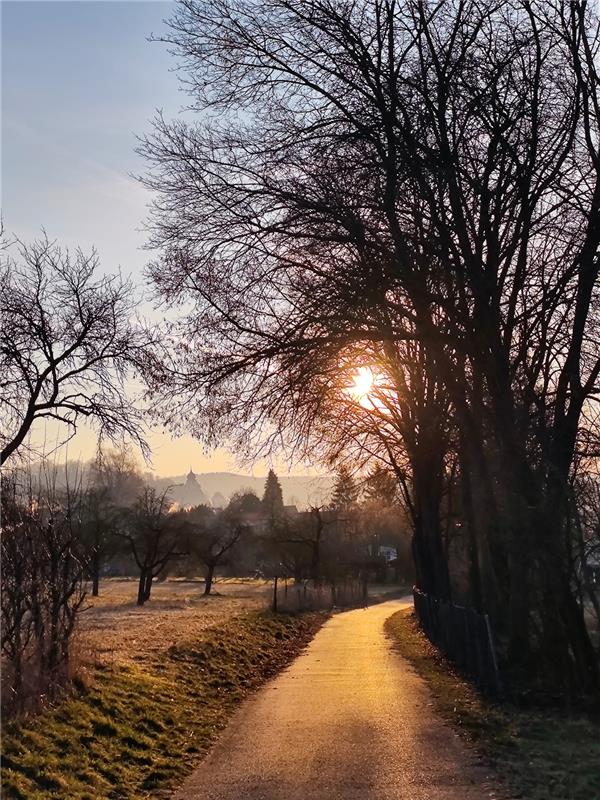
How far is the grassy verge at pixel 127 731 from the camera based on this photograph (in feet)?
24.6

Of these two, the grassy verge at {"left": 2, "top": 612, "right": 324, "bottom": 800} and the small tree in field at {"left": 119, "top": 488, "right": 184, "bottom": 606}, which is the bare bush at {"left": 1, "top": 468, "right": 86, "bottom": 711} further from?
the small tree in field at {"left": 119, "top": 488, "right": 184, "bottom": 606}

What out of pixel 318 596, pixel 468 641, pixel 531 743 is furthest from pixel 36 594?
pixel 318 596

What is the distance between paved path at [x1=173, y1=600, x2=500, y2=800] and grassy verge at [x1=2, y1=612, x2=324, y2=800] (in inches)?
15.6

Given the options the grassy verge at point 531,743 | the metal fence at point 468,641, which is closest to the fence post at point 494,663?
the metal fence at point 468,641

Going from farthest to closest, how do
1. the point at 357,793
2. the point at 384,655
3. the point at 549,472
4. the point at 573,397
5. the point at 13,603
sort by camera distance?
the point at 384,655 → the point at 573,397 → the point at 549,472 → the point at 13,603 → the point at 357,793

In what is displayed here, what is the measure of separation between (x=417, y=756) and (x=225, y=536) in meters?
57.8

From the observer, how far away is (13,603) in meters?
10.3

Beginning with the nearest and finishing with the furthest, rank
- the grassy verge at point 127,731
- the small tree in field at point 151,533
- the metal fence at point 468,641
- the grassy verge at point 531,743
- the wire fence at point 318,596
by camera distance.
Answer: the grassy verge at point 127,731 → the grassy verge at point 531,743 → the metal fence at point 468,641 → the wire fence at point 318,596 → the small tree in field at point 151,533

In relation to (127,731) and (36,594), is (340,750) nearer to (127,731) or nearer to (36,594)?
(127,731)

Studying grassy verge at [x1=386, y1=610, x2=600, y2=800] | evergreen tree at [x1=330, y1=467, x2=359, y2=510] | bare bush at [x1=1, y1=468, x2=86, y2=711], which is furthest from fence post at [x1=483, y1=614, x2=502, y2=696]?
evergreen tree at [x1=330, y1=467, x2=359, y2=510]

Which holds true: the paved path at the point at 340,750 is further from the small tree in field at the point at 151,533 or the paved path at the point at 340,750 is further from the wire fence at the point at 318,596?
the small tree in field at the point at 151,533

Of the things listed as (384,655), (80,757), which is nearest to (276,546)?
(384,655)

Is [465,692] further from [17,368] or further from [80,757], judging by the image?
[17,368]

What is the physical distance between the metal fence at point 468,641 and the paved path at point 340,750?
1113mm
